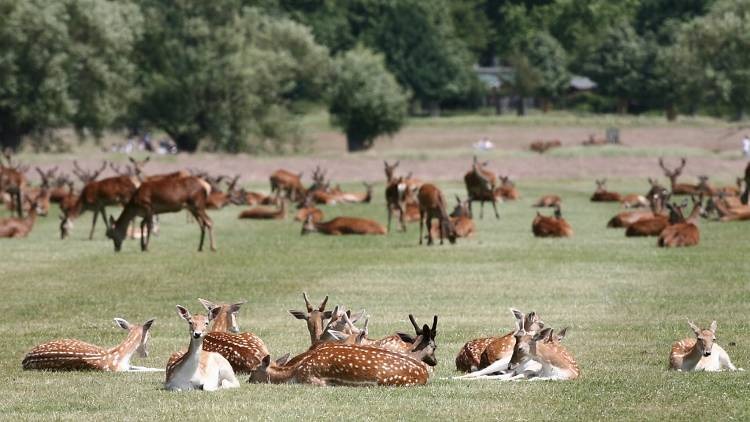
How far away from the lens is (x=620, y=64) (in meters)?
117

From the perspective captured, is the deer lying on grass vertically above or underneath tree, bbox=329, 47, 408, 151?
above

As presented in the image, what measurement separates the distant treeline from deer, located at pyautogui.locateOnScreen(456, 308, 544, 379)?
52.7 meters

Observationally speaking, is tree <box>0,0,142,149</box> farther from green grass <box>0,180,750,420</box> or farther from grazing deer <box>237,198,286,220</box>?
green grass <box>0,180,750,420</box>

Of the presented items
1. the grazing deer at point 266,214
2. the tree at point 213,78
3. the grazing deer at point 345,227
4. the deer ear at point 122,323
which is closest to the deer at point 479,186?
the grazing deer at point 266,214

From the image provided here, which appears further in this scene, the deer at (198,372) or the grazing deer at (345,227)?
the grazing deer at (345,227)

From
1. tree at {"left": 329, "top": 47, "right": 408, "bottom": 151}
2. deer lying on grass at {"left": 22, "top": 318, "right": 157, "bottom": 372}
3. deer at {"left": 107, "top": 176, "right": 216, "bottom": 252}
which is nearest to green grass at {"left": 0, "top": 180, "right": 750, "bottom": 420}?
deer lying on grass at {"left": 22, "top": 318, "right": 157, "bottom": 372}

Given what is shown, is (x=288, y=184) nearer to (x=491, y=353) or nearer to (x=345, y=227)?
(x=345, y=227)

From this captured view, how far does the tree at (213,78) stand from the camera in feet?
254

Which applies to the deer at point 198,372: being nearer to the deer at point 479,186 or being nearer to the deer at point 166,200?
the deer at point 166,200

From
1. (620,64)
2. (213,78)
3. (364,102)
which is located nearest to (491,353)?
(213,78)

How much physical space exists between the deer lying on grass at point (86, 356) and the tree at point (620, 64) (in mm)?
104756

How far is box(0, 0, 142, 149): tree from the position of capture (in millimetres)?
64438

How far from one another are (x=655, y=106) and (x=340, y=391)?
109 metres

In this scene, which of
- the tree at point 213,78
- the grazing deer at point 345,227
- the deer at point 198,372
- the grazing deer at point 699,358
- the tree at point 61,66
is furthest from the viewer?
the tree at point 213,78
